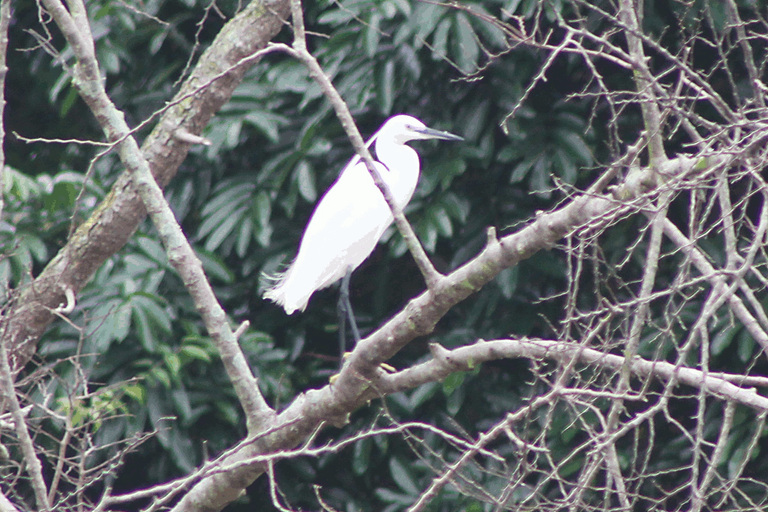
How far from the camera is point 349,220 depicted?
2746mm

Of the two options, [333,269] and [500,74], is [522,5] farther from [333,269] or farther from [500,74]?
[333,269]

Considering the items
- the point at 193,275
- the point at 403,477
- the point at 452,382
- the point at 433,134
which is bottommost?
the point at 403,477

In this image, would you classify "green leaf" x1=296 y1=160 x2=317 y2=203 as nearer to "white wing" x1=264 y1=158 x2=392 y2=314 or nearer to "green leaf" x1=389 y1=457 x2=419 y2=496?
"white wing" x1=264 y1=158 x2=392 y2=314

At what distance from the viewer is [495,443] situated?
297cm

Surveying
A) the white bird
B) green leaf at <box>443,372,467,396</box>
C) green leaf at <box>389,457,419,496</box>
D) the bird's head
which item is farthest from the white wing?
green leaf at <box>389,457,419,496</box>

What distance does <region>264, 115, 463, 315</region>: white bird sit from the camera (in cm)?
267

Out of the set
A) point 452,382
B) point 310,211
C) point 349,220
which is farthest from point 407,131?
point 452,382

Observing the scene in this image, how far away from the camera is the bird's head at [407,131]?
105 inches

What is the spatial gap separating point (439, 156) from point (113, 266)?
112 cm

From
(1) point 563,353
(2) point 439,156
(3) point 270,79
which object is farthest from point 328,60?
(1) point 563,353

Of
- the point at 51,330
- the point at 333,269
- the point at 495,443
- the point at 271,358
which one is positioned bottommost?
the point at 495,443

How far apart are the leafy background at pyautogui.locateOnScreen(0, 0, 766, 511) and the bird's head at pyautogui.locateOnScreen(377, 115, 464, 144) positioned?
84mm

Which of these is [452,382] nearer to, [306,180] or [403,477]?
[403,477]

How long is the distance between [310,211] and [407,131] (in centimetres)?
58
